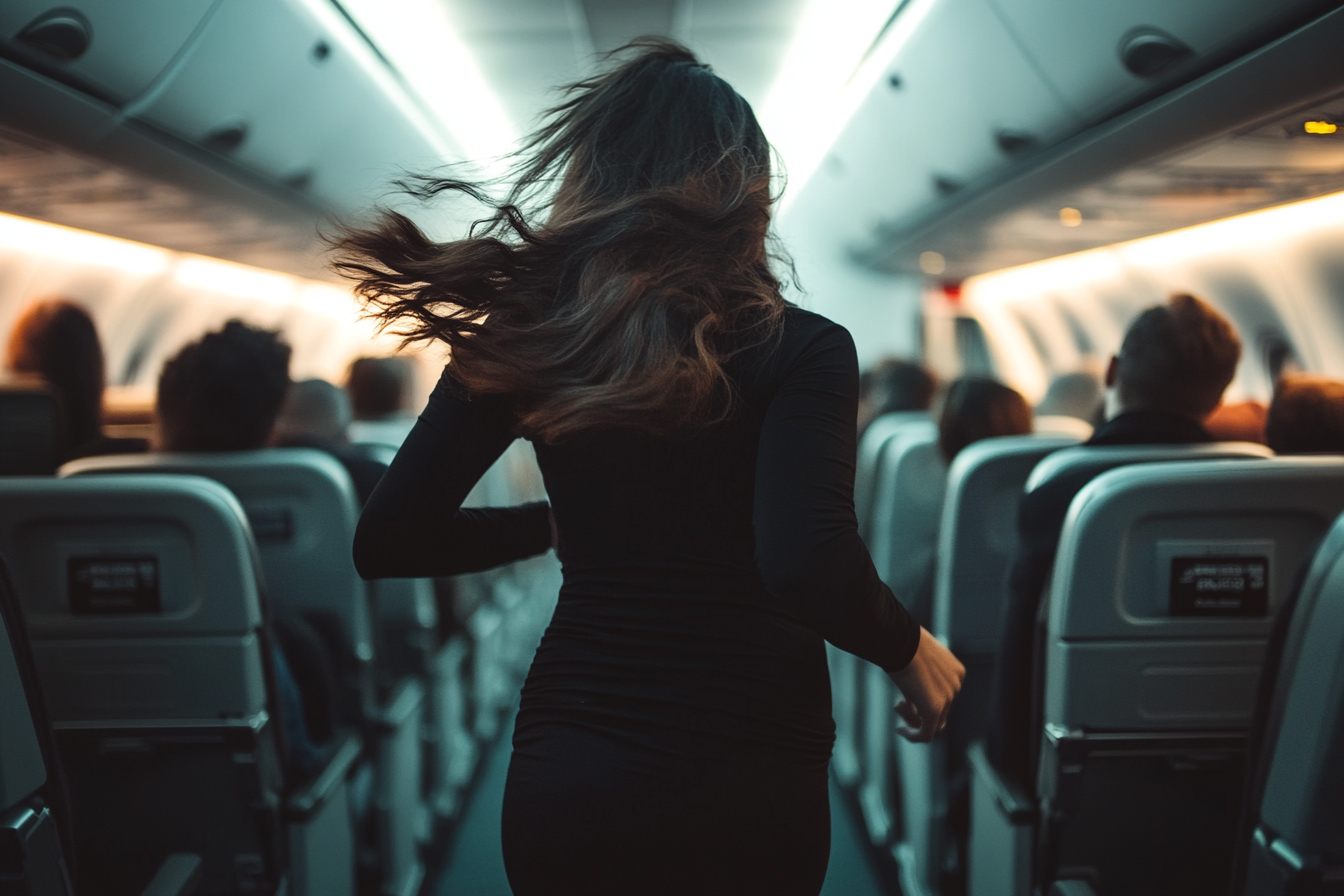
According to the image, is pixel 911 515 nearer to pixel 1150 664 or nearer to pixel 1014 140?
pixel 1150 664

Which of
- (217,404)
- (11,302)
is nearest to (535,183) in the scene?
(217,404)

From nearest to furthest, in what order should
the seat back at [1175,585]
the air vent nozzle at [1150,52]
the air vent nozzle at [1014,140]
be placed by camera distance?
the seat back at [1175,585], the air vent nozzle at [1150,52], the air vent nozzle at [1014,140]

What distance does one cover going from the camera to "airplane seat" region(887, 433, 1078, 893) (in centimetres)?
231

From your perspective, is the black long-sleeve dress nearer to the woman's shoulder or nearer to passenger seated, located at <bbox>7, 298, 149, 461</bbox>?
the woman's shoulder

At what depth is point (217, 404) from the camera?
2.22 m

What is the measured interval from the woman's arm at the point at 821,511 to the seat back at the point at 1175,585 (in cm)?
87

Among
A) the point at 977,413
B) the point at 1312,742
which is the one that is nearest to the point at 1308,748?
A: the point at 1312,742

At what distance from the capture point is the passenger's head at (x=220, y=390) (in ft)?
7.25

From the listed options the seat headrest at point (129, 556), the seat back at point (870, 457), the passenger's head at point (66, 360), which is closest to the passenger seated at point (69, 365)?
the passenger's head at point (66, 360)

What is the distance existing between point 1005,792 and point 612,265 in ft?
5.15

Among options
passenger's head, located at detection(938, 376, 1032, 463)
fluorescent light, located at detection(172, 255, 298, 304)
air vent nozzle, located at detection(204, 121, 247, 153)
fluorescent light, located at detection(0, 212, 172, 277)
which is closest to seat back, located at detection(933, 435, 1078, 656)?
passenger's head, located at detection(938, 376, 1032, 463)

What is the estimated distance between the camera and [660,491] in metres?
1.05

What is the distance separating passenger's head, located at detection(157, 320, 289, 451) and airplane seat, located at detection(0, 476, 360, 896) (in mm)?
461

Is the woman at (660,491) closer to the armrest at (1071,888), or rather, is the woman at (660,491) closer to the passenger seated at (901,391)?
the armrest at (1071,888)
